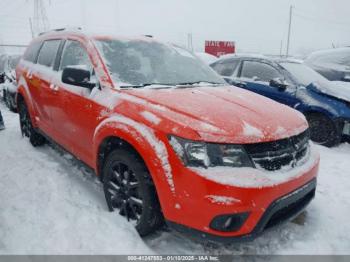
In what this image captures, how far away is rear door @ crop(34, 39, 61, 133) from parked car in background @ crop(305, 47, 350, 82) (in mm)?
6624

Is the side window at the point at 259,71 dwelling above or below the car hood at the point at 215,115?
below

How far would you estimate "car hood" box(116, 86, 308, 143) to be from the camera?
2.34 metres

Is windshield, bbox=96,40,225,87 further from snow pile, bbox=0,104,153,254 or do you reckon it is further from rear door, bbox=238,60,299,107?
rear door, bbox=238,60,299,107

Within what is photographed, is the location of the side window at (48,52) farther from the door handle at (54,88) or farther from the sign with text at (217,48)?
the sign with text at (217,48)

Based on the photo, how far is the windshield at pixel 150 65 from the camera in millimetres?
3209

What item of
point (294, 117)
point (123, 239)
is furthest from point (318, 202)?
point (123, 239)

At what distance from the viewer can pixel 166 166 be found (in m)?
2.37

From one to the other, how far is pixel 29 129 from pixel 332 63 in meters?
7.48

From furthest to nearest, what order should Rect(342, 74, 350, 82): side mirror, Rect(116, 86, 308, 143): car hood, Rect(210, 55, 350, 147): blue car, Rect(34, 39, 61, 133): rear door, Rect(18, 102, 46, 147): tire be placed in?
Rect(342, 74, 350, 82): side mirror → Rect(210, 55, 350, 147): blue car → Rect(18, 102, 46, 147): tire → Rect(34, 39, 61, 133): rear door → Rect(116, 86, 308, 143): car hood

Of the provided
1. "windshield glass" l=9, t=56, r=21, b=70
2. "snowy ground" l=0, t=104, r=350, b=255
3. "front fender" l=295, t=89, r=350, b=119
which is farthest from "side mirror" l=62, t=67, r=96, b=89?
"windshield glass" l=9, t=56, r=21, b=70

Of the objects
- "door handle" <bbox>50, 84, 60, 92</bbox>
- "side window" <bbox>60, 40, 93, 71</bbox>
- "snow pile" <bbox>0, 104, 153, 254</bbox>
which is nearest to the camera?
"snow pile" <bbox>0, 104, 153, 254</bbox>

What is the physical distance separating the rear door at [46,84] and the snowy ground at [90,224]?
2.16 ft

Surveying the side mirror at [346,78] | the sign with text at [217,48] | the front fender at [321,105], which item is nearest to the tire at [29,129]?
the front fender at [321,105]

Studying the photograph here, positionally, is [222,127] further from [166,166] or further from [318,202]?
[318,202]
